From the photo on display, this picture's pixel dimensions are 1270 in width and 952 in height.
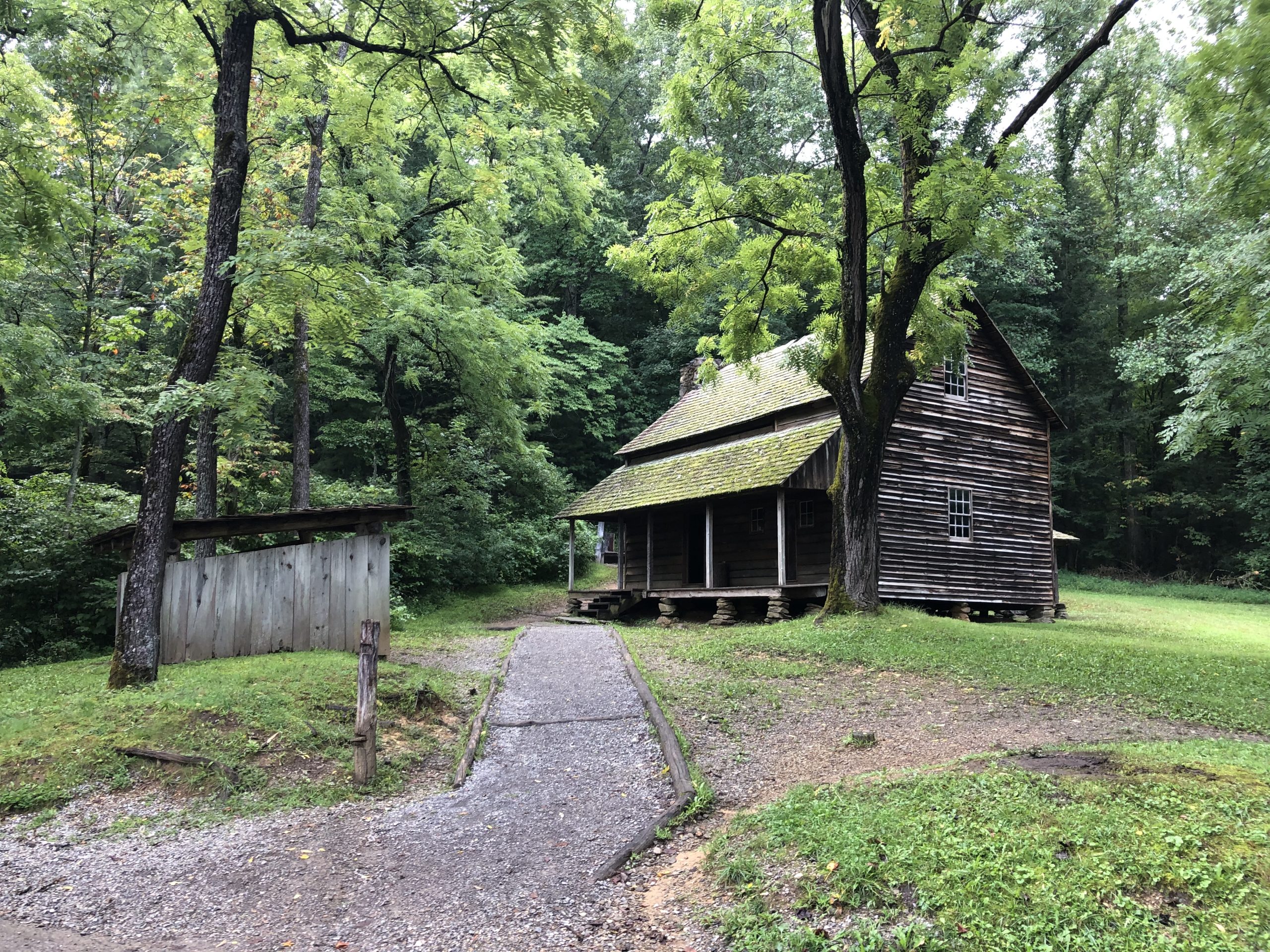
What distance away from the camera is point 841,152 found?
40.9 feet

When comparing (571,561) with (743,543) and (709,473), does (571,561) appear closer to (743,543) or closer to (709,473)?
(743,543)

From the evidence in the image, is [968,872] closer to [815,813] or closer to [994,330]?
[815,813]

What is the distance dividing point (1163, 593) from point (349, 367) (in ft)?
107

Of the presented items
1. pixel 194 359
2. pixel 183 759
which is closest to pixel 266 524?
pixel 194 359

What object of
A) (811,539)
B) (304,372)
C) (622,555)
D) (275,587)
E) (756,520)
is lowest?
(275,587)

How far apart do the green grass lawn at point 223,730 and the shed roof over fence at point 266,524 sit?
1722 mm

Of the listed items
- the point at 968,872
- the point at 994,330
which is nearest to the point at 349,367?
the point at 994,330

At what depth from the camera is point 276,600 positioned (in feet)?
36.7

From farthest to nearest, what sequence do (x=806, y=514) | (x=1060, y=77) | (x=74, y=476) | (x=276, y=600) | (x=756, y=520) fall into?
(x=756, y=520) < (x=806, y=514) < (x=74, y=476) < (x=1060, y=77) < (x=276, y=600)

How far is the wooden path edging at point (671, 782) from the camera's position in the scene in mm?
5258

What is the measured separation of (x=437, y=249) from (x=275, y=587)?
9819 mm

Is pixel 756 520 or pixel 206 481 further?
pixel 756 520

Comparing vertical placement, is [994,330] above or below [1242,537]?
above

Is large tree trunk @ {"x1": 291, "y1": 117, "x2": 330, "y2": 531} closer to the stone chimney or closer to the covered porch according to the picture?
the covered porch
